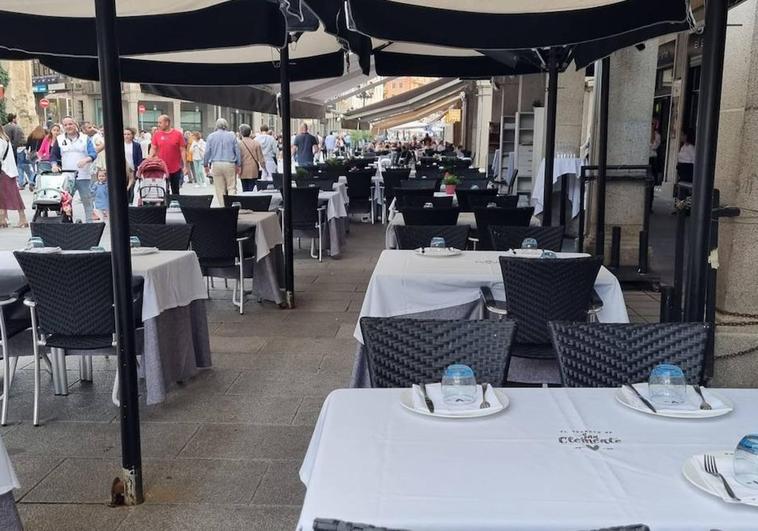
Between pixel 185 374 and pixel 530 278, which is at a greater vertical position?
pixel 530 278

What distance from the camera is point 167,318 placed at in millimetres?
4156

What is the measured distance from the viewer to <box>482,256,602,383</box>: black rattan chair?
3518 millimetres

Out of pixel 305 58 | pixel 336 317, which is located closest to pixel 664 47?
pixel 305 58

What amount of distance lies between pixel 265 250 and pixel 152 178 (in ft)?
16.9

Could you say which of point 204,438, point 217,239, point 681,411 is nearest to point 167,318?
point 204,438

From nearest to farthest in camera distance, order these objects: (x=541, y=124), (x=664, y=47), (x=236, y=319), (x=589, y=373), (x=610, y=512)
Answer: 1. (x=610, y=512)
2. (x=589, y=373)
3. (x=236, y=319)
4. (x=541, y=124)
5. (x=664, y=47)

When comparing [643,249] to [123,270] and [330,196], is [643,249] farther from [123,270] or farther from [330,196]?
[123,270]

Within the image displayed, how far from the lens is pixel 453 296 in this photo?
3.82 meters

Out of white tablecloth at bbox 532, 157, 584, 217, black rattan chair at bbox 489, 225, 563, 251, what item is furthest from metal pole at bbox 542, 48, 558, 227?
white tablecloth at bbox 532, 157, 584, 217

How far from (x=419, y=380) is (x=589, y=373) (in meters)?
0.58

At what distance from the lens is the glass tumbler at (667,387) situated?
2025 mm

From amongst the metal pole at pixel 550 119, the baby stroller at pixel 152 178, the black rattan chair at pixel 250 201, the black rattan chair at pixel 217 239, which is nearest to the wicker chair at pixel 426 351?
the metal pole at pixel 550 119

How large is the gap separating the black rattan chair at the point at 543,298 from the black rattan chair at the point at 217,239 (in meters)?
3.01

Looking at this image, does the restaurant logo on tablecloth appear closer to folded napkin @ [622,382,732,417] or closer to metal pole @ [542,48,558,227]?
folded napkin @ [622,382,732,417]
